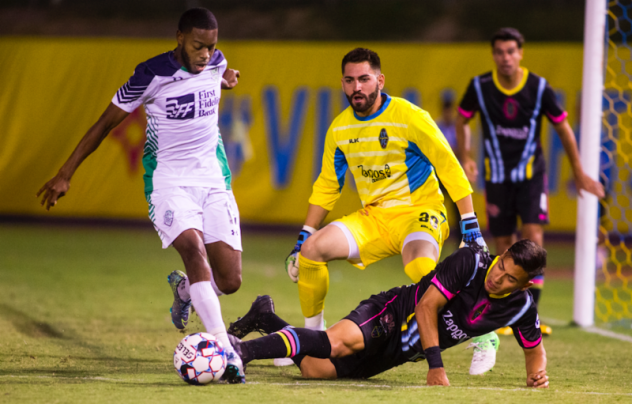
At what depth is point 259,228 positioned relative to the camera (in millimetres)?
13891

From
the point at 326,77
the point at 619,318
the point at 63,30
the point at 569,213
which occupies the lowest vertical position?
the point at 619,318

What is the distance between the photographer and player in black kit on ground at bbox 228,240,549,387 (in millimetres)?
4074

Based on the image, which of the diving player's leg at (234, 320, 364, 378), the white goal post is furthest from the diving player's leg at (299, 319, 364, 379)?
A: the white goal post

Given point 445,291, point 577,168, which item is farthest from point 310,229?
point 577,168

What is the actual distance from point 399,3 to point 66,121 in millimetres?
6722

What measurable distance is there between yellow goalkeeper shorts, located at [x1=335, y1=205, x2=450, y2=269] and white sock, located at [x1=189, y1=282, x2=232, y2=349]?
96 centimetres

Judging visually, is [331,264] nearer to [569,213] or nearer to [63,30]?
[569,213]

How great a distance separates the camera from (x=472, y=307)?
167 inches

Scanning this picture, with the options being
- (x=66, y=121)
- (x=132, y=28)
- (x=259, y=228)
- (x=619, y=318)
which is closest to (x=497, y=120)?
(x=619, y=318)

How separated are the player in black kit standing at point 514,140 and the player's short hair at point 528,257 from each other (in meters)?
2.54

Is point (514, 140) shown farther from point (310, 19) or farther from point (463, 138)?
point (310, 19)

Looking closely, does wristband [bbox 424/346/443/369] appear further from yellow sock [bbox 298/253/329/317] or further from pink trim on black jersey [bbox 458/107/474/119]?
pink trim on black jersey [bbox 458/107/474/119]

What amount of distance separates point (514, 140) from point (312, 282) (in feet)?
8.19

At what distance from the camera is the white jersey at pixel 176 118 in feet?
15.3
